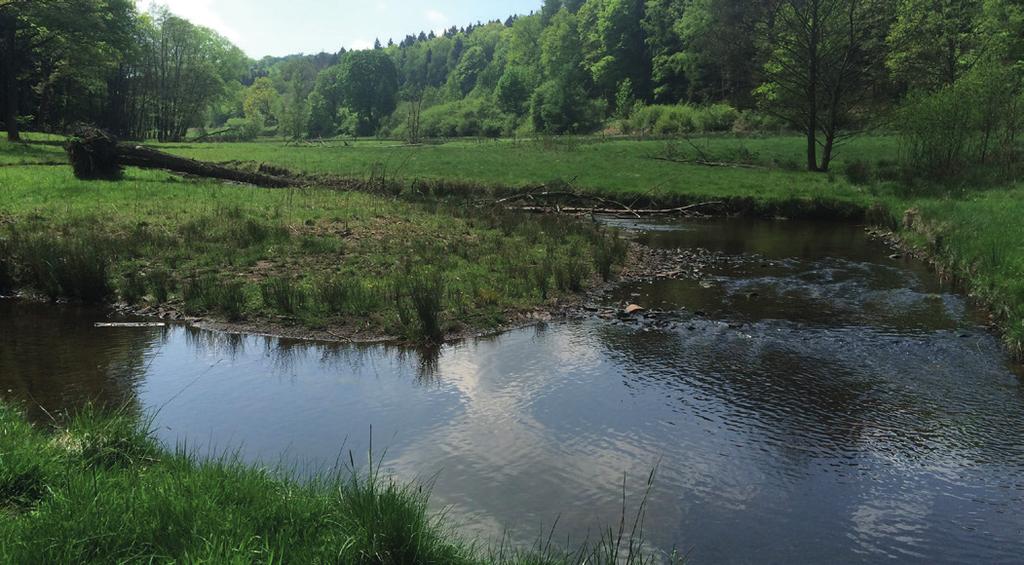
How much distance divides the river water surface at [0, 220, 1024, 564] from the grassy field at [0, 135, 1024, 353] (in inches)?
79.7

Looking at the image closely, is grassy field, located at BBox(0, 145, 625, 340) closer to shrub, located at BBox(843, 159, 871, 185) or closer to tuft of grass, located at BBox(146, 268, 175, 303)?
tuft of grass, located at BBox(146, 268, 175, 303)

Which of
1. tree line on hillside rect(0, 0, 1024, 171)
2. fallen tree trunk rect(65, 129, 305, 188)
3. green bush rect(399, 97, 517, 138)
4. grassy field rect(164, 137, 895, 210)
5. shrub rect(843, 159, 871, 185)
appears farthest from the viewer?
green bush rect(399, 97, 517, 138)

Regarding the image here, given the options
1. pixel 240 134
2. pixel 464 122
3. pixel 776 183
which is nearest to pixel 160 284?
pixel 776 183

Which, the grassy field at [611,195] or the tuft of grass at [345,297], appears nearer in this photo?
the tuft of grass at [345,297]

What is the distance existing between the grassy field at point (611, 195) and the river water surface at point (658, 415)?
2.02 meters

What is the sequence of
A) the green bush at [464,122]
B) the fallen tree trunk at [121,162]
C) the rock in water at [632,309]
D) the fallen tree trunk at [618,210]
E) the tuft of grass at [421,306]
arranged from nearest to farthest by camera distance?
the tuft of grass at [421,306] → the rock in water at [632,309] → the fallen tree trunk at [121,162] → the fallen tree trunk at [618,210] → the green bush at [464,122]

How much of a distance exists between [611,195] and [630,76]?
84652mm

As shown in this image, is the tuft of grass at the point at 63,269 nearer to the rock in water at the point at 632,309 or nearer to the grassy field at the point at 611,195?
the grassy field at the point at 611,195

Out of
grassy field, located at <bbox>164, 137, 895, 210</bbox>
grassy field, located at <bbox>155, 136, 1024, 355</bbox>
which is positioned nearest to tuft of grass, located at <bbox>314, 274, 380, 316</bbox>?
grassy field, located at <bbox>155, 136, 1024, 355</bbox>

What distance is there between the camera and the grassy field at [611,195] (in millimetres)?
15336

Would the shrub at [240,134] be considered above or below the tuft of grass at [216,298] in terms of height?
above

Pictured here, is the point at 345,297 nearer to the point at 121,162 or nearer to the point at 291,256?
the point at 291,256

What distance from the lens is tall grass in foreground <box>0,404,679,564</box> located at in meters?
3.90

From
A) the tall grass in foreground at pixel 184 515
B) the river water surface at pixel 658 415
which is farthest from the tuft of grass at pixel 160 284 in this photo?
the tall grass in foreground at pixel 184 515
